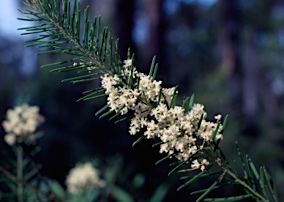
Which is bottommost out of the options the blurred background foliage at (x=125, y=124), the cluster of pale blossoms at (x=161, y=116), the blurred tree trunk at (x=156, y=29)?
the blurred background foliage at (x=125, y=124)

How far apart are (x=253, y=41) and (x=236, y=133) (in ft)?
56.4

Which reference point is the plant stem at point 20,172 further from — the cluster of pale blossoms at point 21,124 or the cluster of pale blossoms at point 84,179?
the cluster of pale blossoms at point 84,179

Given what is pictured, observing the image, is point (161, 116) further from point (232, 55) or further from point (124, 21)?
point (232, 55)

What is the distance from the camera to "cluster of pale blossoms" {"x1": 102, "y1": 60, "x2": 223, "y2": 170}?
0.54 metres

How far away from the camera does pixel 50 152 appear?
5230mm

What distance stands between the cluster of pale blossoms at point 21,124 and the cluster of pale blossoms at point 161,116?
2.04ft

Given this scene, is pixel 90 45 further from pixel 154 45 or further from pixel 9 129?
pixel 154 45

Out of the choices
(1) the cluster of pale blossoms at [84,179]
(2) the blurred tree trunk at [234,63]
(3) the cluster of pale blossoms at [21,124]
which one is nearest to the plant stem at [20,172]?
(3) the cluster of pale blossoms at [21,124]

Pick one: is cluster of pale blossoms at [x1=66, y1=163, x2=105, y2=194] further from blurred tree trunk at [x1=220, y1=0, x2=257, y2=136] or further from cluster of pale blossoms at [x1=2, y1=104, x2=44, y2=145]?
blurred tree trunk at [x1=220, y1=0, x2=257, y2=136]

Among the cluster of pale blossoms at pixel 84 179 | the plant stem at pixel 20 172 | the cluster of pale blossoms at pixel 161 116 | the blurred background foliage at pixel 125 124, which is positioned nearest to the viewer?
the cluster of pale blossoms at pixel 161 116

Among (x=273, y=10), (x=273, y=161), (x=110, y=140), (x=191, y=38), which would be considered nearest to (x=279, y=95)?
(x=273, y=10)

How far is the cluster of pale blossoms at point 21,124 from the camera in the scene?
1.10 meters

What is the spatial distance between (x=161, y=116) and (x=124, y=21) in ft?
13.6

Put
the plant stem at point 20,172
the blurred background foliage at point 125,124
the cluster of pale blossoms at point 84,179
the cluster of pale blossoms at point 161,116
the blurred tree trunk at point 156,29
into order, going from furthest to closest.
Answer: the blurred tree trunk at point 156,29
the blurred background foliage at point 125,124
the cluster of pale blossoms at point 84,179
the plant stem at point 20,172
the cluster of pale blossoms at point 161,116
